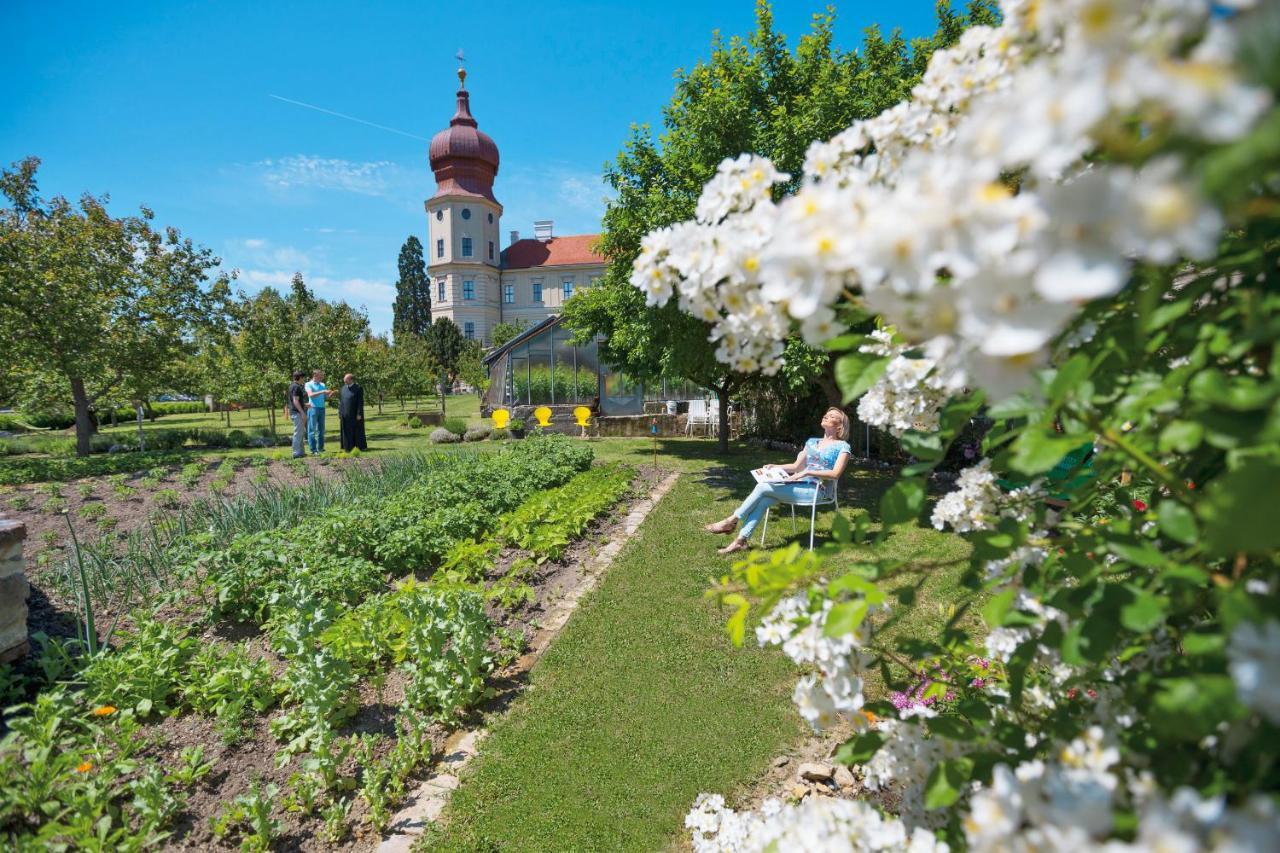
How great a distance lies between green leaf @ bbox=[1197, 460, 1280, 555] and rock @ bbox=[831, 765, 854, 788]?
7.45 ft

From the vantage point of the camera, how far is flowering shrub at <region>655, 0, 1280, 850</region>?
1.66ft

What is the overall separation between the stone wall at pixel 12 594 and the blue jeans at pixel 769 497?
4.68 meters

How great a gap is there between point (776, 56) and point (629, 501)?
6.57 metres

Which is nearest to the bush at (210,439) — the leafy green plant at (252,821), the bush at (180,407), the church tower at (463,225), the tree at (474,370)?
the tree at (474,370)

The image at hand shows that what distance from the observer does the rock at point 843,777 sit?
2.39 metres

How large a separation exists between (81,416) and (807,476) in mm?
13751

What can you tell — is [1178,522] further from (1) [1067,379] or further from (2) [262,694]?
(2) [262,694]

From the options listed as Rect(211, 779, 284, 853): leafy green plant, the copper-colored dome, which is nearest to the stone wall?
Rect(211, 779, 284, 853): leafy green plant

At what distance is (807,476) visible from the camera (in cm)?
514

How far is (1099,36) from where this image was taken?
512mm

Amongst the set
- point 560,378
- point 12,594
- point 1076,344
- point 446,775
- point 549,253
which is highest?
Result: point 549,253

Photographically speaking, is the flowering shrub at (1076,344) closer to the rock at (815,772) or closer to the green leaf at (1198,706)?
the green leaf at (1198,706)

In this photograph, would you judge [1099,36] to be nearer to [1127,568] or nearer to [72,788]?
[1127,568]

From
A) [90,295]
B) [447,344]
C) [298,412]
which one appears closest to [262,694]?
[298,412]
